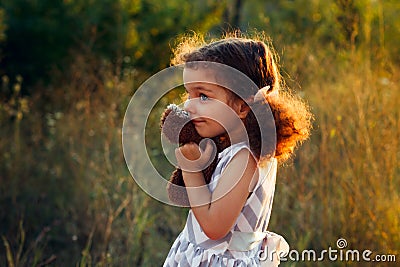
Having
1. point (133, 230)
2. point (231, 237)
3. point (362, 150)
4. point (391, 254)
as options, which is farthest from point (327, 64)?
point (231, 237)

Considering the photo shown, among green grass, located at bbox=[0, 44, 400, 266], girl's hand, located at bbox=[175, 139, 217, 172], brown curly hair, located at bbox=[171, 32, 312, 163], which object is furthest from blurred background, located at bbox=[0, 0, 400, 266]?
girl's hand, located at bbox=[175, 139, 217, 172]

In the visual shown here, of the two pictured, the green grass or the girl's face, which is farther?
the green grass

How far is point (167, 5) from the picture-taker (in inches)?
214

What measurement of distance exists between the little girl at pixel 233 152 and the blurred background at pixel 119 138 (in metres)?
0.55

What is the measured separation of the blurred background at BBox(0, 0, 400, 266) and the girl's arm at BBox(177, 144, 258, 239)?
723mm

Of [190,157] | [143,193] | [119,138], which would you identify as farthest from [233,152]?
[119,138]

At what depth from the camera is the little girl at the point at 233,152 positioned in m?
1.71

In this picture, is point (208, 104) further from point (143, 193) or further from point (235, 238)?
point (143, 193)

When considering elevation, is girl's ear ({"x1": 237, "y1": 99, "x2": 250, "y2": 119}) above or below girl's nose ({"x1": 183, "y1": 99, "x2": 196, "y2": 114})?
→ above

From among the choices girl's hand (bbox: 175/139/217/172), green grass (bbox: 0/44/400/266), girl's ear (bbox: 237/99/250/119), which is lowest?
girl's hand (bbox: 175/139/217/172)

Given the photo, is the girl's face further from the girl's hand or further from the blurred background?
the blurred background

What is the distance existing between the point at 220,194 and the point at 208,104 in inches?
9.2

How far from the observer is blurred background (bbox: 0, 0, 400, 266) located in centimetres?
306

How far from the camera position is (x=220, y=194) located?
5.57 feet
